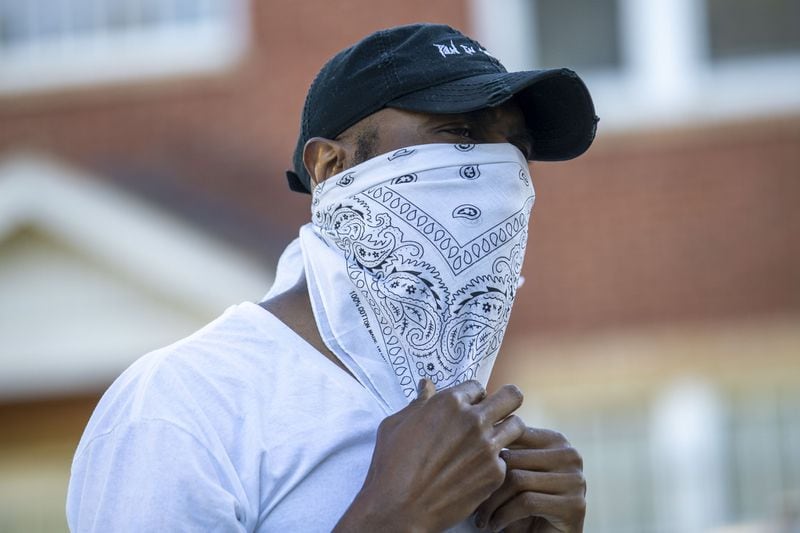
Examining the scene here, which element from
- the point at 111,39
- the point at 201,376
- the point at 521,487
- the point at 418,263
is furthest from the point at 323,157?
the point at 111,39

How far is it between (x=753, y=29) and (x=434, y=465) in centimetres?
849

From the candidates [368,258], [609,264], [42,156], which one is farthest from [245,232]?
[368,258]

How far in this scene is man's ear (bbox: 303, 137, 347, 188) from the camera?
267cm

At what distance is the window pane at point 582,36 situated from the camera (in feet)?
33.2

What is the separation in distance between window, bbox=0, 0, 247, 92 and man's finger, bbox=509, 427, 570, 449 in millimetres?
8105

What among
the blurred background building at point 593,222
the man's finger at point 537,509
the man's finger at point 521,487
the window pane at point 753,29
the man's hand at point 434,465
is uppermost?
the man's hand at point 434,465

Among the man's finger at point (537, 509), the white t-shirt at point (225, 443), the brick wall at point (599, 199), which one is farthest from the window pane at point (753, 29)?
the white t-shirt at point (225, 443)

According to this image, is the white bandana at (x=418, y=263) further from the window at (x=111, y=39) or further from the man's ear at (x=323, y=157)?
the window at (x=111, y=39)

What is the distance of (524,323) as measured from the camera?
9805mm

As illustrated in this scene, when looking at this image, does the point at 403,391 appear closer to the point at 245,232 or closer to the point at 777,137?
the point at 245,232

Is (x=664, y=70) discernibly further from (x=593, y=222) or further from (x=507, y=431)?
(x=507, y=431)

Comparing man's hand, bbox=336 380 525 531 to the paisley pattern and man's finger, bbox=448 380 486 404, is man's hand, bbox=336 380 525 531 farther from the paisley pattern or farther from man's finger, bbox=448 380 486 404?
the paisley pattern

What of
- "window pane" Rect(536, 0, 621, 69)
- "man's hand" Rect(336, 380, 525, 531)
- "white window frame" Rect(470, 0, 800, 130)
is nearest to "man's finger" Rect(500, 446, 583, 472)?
"man's hand" Rect(336, 380, 525, 531)

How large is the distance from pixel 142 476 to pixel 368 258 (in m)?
0.59
